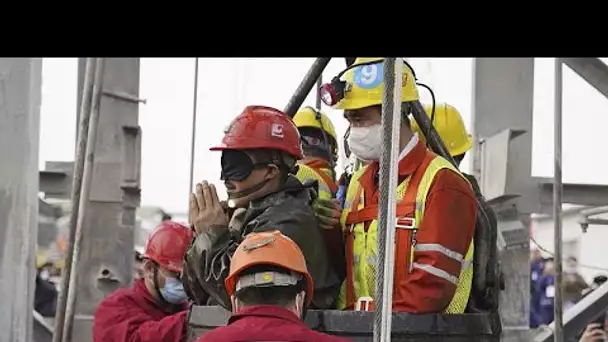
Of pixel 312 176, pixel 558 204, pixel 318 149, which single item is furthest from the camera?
pixel 318 149

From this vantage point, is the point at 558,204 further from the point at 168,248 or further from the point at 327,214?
the point at 168,248

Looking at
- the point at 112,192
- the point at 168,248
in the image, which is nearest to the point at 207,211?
the point at 168,248

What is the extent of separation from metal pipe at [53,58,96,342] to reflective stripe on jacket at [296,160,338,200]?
93 cm

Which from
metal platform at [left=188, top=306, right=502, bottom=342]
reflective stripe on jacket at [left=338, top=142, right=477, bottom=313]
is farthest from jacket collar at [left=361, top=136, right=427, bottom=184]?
metal platform at [left=188, top=306, right=502, bottom=342]

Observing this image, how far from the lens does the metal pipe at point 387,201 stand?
260 centimetres

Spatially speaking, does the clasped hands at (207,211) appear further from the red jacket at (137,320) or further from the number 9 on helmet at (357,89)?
the red jacket at (137,320)

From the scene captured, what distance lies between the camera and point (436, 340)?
325 centimetres

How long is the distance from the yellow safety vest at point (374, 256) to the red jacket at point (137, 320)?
1.18 m

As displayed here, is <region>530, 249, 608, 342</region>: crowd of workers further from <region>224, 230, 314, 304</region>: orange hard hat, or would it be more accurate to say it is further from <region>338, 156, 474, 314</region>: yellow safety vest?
<region>224, 230, 314, 304</region>: orange hard hat

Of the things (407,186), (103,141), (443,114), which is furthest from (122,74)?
(407,186)

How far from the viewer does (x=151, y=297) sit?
5.04 metres

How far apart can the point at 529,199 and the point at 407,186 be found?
123 inches

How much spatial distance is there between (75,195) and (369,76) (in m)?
1.63

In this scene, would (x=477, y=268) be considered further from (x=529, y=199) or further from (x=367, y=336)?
(x=529, y=199)
